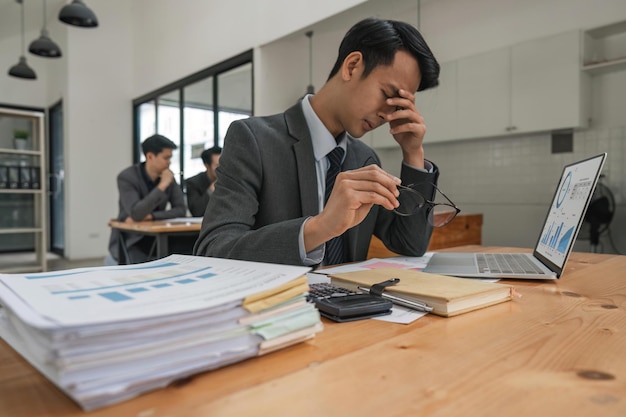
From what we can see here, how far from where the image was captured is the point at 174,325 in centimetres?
40

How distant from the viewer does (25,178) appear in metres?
4.99

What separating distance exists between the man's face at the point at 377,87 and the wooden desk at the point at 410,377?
2.18 ft

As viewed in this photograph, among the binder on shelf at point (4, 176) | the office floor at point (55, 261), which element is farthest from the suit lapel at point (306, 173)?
the office floor at point (55, 261)

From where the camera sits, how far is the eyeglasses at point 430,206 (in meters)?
1.02

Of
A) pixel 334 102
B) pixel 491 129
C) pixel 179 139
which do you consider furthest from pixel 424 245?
pixel 179 139

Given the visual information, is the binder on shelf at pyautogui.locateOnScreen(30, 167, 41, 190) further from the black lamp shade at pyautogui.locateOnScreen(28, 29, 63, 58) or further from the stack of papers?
the stack of papers

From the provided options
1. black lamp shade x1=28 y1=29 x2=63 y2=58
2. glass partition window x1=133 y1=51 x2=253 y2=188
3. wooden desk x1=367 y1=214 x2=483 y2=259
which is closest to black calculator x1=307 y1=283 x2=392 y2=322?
wooden desk x1=367 y1=214 x2=483 y2=259

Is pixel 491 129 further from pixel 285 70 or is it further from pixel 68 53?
pixel 68 53

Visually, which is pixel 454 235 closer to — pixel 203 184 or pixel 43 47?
pixel 203 184

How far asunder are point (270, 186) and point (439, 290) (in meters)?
0.60

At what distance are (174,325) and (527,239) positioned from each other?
3.90m

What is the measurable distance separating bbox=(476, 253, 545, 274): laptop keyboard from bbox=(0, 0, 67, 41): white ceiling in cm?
705

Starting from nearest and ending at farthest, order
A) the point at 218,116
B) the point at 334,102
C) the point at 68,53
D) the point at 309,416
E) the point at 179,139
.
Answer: the point at 309,416 → the point at 334,102 → the point at 218,116 → the point at 179,139 → the point at 68,53

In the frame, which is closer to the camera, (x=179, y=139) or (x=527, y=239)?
A: (x=527, y=239)
